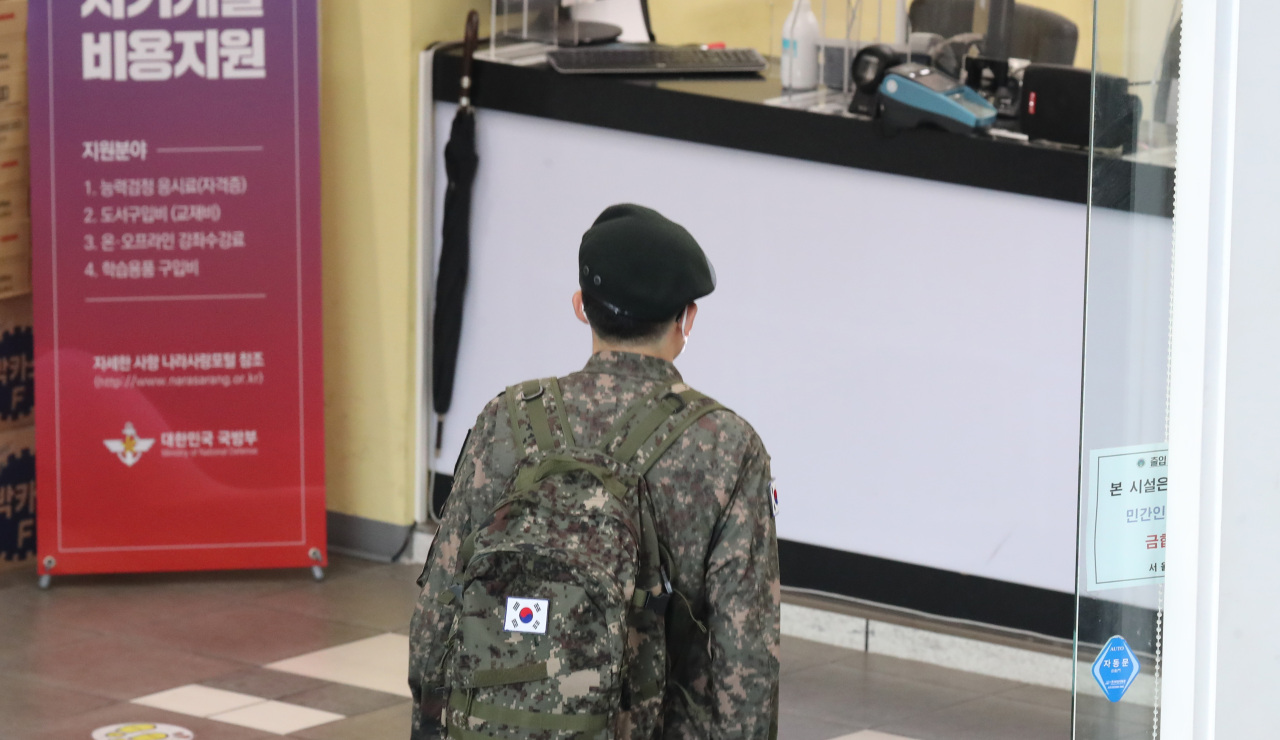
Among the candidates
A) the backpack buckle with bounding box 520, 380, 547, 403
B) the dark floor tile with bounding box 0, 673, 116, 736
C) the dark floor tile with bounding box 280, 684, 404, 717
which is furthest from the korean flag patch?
the dark floor tile with bounding box 0, 673, 116, 736

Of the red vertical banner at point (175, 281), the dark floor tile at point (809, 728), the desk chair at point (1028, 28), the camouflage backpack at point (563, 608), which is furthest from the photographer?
the red vertical banner at point (175, 281)

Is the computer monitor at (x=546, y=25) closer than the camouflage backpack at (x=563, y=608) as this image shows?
No

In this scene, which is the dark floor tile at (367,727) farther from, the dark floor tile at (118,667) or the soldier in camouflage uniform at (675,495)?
the soldier in camouflage uniform at (675,495)

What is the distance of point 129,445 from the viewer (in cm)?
458

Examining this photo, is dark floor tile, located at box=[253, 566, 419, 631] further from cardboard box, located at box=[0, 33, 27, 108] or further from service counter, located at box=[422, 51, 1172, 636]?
cardboard box, located at box=[0, 33, 27, 108]

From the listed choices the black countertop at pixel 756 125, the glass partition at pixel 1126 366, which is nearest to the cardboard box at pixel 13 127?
the black countertop at pixel 756 125

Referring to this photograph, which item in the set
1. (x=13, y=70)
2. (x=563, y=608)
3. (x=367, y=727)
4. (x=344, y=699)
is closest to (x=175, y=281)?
(x=13, y=70)

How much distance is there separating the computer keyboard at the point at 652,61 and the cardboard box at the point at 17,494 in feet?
6.19

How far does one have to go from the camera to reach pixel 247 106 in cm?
450

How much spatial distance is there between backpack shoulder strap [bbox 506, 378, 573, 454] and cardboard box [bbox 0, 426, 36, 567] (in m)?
3.26

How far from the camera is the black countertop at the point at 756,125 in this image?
382 centimetres

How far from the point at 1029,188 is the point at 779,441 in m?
0.93

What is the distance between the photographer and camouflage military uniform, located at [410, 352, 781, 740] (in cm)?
185

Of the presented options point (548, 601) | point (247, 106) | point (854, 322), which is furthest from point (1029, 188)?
point (548, 601)
